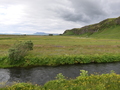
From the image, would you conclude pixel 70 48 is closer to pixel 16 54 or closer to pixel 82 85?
pixel 16 54

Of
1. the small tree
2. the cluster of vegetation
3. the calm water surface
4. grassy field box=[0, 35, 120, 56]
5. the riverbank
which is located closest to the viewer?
the cluster of vegetation

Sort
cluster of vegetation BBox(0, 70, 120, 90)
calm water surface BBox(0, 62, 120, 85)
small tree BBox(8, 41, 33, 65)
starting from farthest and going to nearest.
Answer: small tree BBox(8, 41, 33, 65)
calm water surface BBox(0, 62, 120, 85)
cluster of vegetation BBox(0, 70, 120, 90)

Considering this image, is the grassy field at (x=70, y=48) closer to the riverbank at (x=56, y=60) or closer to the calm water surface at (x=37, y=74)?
the riverbank at (x=56, y=60)

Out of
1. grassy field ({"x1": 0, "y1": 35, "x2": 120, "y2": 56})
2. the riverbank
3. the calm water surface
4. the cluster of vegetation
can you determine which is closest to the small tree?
the riverbank

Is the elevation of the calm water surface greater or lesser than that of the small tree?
lesser

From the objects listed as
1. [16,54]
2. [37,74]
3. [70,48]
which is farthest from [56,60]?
Answer: [70,48]

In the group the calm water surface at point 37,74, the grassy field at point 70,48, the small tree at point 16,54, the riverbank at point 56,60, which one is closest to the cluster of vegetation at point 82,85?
the calm water surface at point 37,74

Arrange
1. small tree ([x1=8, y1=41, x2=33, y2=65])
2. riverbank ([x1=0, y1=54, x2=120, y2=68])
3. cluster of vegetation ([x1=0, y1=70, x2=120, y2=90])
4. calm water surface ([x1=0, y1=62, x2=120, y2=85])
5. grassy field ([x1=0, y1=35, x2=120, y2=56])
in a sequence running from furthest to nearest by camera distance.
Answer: grassy field ([x1=0, y1=35, x2=120, y2=56]) → riverbank ([x1=0, y1=54, x2=120, y2=68]) → small tree ([x1=8, y1=41, x2=33, y2=65]) → calm water surface ([x1=0, y1=62, x2=120, y2=85]) → cluster of vegetation ([x1=0, y1=70, x2=120, y2=90])

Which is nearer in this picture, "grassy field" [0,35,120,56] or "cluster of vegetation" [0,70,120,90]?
"cluster of vegetation" [0,70,120,90]

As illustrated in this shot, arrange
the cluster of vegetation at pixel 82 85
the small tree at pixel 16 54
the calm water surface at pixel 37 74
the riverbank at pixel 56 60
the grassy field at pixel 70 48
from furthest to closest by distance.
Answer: the grassy field at pixel 70 48, the riverbank at pixel 56 60, the small tree at pixel 16 54, the calm water surface at pixel 37 74, the cluster of vegetation at pixel 82 85

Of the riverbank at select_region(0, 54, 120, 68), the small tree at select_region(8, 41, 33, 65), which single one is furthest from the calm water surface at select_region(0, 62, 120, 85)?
the small tree at select_region(8, 41, 33, 65)

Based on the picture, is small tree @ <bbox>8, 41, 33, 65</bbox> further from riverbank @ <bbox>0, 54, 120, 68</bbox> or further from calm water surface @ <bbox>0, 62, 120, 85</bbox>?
calm water surface @ <bbox>0, 62, 120, 85</bbox>

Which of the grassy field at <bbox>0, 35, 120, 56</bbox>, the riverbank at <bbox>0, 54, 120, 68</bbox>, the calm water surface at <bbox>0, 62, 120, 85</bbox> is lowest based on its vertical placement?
the calm water surface at <bbox>0, 62, 120, 85</bbox>

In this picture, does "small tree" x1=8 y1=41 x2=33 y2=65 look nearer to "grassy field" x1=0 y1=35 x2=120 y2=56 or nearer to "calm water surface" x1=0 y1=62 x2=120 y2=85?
"calm water surface" x1=0 y1=62 x2=120 y2=85
